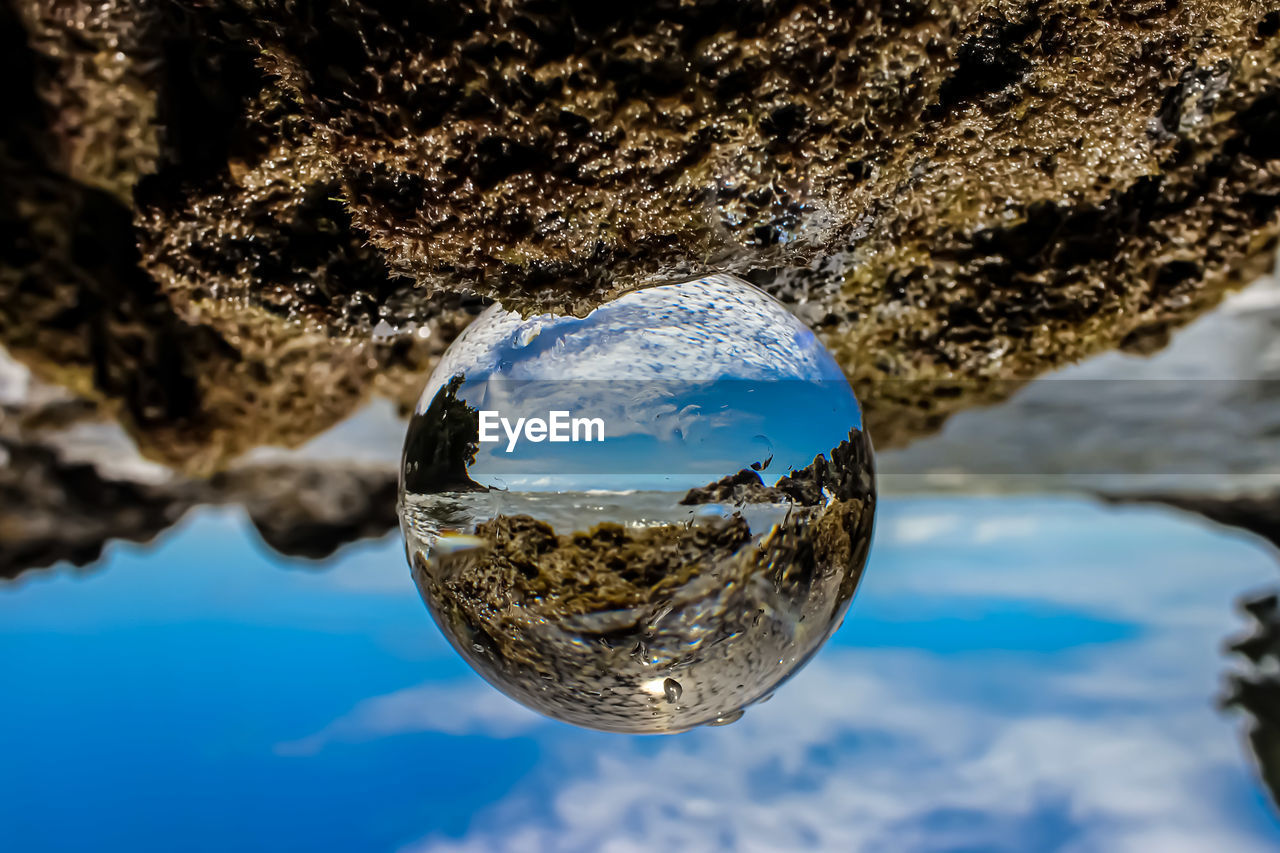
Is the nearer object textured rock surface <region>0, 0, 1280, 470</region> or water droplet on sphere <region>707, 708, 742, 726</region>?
textured rock surface <region>0, 0, 1280, 470</region>

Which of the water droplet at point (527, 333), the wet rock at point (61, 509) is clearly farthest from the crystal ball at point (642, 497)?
the wet rock at point (61, 509)

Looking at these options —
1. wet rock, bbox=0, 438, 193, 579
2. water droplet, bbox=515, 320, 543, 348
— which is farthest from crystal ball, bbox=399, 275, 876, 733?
wet rock, bbox=0, 438, 193, 579

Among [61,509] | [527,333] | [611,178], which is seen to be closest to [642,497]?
[527,333]

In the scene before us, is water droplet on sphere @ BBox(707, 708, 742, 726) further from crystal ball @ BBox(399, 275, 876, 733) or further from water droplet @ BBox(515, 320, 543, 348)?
water droplet @ BBox(515, 320, 543, 348)

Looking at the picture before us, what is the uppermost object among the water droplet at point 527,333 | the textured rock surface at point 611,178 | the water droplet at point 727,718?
the textured rock surface at point 611,178

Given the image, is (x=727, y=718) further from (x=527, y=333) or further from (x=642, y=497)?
(x=527, y=333)

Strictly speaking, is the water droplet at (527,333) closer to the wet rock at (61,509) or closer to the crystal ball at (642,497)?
the crystal ball at (642,497)

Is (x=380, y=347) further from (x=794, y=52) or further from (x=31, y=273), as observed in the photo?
(x=794, y=52)
